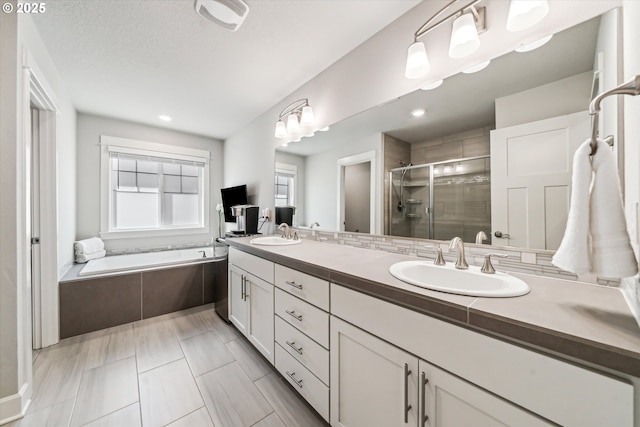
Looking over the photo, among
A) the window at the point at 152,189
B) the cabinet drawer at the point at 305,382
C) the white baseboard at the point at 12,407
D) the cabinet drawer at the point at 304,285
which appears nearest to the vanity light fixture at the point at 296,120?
the cabinet drawer at the point at 304,285

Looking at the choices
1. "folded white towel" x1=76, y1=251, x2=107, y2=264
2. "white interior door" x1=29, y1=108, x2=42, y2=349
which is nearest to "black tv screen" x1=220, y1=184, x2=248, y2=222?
"folded white towel" x1=76, y1=251, x2=107, y2=264

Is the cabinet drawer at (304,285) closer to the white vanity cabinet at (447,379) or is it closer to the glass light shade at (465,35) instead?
the white vanity cabinet at (447,379)

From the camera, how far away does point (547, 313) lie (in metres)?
0.65

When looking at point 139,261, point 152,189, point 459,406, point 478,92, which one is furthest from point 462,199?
point 152,189

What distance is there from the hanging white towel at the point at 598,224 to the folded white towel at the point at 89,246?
4.07m

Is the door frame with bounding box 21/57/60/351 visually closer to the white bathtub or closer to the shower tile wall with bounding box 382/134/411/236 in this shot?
the white bathtub

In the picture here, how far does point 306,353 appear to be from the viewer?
1.29 metres

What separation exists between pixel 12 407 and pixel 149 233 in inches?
97.5

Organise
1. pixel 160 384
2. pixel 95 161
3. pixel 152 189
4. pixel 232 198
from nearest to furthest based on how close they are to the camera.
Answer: pixel 160 384, pixel 95 161, pixel 232 198, pixel 152 189

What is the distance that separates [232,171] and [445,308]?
373 cm

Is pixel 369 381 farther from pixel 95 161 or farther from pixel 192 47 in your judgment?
pixel 95 161

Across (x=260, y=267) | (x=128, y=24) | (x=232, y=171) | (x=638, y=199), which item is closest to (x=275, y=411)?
(x=260, y=267)

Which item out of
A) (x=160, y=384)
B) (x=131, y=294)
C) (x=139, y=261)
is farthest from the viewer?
(x=139, y=261)

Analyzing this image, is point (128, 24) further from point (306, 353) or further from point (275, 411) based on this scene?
point (275, 411)
